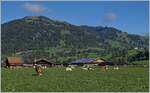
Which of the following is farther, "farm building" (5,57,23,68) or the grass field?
"farm building" (5,57,23,68)

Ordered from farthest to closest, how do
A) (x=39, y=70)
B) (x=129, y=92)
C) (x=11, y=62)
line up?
(x=11, y=62) → (x=39, y=70) → (x=129, y=92)

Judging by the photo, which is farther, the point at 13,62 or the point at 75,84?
the point at 13,62

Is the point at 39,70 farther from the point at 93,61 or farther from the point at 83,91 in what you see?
the point at 93,61

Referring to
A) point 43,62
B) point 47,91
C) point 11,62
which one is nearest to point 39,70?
point 47,91

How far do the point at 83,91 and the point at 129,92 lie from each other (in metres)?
1.88

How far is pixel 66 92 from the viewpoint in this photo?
16.1 m

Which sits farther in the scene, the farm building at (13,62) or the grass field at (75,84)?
the farm building at (13,62)

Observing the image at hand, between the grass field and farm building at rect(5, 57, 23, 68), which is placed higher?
the grass field

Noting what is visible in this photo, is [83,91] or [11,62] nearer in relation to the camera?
[83,91]

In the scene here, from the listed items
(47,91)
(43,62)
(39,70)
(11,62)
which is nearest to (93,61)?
(43,62)

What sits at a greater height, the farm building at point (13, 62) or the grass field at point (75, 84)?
the grass field at point (75, 84)

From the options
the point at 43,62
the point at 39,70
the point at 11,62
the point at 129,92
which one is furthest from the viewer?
the point at 43,62

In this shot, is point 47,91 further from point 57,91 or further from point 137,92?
point 137,92

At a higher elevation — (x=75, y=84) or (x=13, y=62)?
(x=75, y=84)
